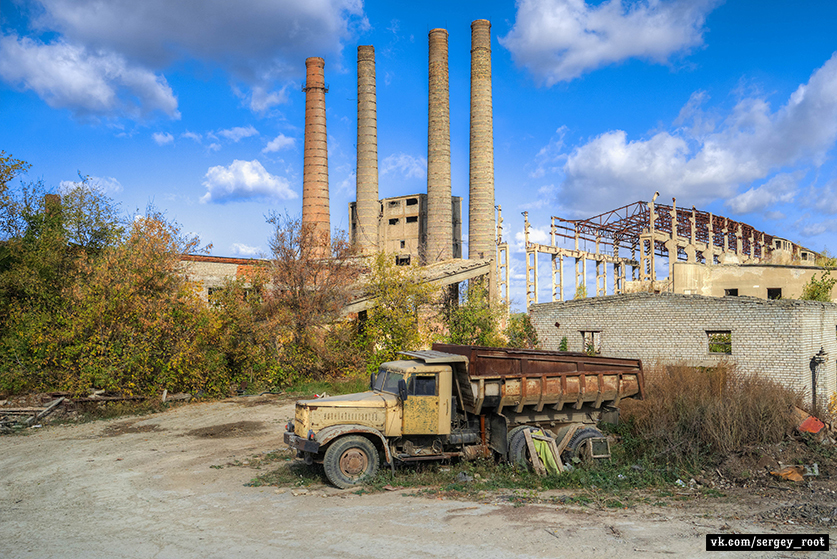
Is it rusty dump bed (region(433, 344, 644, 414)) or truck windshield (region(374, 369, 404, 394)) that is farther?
rusty dump bed (region(433, 344, 644, 414))

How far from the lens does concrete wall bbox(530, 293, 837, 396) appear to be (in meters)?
17.7

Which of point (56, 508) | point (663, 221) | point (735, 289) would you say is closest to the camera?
point (56, 508)

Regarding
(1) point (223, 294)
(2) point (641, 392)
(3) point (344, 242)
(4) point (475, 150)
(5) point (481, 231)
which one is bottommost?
(2) point (641, 392)

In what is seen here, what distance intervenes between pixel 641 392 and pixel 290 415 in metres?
9.33

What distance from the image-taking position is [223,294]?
64.3 feet

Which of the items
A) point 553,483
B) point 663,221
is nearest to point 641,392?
point 553,483

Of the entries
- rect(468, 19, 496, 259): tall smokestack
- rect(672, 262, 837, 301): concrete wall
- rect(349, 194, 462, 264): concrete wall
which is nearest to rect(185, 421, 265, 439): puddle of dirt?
rect(672, 262, 837, 301): concrete wall

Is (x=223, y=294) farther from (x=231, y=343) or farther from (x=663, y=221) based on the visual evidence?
(x=663, y=221)

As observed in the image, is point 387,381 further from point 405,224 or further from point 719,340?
point 405,224

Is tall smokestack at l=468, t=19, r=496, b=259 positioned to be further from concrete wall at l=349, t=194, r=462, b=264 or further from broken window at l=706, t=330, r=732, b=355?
broken window at l=706, t=330, r=732, b=355

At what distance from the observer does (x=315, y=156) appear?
35781 mm

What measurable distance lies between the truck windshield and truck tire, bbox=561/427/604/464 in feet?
11.2

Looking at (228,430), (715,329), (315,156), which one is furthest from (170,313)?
(315,156)

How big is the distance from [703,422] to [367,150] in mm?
31135
